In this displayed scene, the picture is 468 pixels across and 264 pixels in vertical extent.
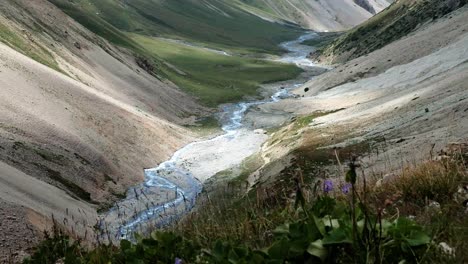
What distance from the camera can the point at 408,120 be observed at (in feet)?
136

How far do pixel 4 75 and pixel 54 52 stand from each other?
988 inches

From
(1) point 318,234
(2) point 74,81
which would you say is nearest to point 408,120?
(1) point 318,234

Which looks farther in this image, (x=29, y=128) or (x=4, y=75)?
(x=4, y=75)

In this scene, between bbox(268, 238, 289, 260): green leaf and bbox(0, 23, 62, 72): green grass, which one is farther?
bbox(0, 23, 62, 72): green grass

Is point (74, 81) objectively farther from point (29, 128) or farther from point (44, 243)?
point (44, 243)

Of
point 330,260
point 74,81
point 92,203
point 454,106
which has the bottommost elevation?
point 330,260

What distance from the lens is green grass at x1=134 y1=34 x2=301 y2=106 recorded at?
113000 millimetres

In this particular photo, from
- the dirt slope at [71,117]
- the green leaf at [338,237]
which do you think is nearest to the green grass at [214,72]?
the dirt slope at [71,117]

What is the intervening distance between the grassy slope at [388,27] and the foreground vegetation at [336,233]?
112m

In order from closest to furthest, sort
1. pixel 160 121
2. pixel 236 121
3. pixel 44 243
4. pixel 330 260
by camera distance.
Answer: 1. pixel 330 260
2. pixel 44 243
3. pixel 160 121
4. pixel 236 121

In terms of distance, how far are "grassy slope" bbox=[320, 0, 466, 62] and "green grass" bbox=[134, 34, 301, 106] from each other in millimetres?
17712

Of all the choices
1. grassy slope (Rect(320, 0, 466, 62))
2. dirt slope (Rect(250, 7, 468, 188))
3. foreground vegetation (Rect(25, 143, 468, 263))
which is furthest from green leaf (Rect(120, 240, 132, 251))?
grassy slope (Rect(320, 0, 466, 62))

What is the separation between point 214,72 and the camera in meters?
147

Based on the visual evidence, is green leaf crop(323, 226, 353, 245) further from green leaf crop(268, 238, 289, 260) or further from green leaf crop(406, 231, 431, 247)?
green leaf crop(406, 231, 431, 247)
